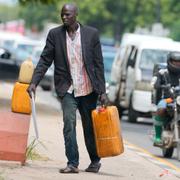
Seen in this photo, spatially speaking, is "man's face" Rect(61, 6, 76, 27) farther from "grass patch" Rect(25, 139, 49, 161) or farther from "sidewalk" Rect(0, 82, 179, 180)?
"grass patch" Rect(25, 139, 49, 161)

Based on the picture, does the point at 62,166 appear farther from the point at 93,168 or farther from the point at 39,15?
the point at 39,15

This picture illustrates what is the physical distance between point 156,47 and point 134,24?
5951cm

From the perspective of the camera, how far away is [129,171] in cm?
1296

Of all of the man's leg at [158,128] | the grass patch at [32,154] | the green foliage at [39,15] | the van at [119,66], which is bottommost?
the green foliage at [39,15]

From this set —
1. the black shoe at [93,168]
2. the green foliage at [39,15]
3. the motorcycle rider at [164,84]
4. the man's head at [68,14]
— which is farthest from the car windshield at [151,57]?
the green foliage at [39,15]

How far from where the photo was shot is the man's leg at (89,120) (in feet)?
39.2

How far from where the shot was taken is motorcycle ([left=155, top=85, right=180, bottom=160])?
15808 mm

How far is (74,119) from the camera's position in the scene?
38.9 ft

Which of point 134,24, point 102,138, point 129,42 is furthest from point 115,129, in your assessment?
point 134,24

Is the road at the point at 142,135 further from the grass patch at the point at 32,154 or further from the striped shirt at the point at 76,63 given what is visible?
the striped shirt at the point at 76,63

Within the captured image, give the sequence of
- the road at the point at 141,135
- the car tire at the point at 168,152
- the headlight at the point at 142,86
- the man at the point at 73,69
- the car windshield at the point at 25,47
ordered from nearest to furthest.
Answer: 1. the man at the point at 73,69
2. the car tire at the point at 168,152
3. the road at the point at 141,135
4. the headlight at the point at 142,86
5. the car windshield at the point at 25,47

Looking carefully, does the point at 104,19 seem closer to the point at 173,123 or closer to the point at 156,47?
the point at 156,47

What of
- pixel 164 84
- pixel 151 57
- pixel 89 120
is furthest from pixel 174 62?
pixel 151 57

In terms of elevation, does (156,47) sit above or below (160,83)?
below
